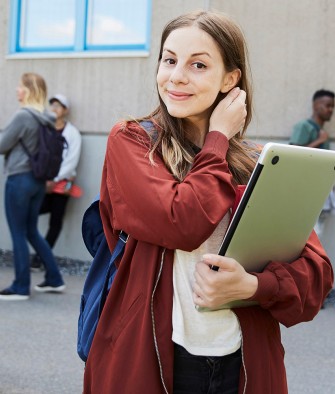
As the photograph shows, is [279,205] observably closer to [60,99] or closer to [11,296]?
[11,296]

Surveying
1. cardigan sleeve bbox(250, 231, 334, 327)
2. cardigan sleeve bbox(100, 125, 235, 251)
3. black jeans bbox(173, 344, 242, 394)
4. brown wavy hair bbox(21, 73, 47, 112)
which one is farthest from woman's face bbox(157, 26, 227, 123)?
brown wavy hair bbox(21, 73, 47, 112)

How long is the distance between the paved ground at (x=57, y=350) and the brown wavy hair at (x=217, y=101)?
2922mm

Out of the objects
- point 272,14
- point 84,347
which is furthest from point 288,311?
point 272,14

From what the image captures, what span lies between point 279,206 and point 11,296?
5.54m

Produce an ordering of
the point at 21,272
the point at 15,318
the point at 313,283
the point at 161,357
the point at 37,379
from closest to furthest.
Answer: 1. the point at 161,357
2. the point at 313,283
3. the point at 37,379
4. the point at 15,318
5. the point at 21,272

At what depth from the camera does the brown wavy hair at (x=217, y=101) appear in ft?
6.74

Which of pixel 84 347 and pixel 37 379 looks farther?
pixel 37 379

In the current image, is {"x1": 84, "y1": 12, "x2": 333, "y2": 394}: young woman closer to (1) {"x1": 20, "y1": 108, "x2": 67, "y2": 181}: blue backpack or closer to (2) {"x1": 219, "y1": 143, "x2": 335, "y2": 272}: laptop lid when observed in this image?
(2) {"x1": 219, "y1": 143, "x2": 335, "y2": 272}: laptop lid

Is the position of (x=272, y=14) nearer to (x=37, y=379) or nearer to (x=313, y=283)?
(x=37, y=379)

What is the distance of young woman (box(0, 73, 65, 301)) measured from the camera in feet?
22.8

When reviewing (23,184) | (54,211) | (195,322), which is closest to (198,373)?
(195,322)

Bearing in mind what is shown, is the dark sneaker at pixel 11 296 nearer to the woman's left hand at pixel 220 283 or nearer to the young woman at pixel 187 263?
the young woman at pixel 187 263

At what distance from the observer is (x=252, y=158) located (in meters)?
2.22

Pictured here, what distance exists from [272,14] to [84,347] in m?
6.49
